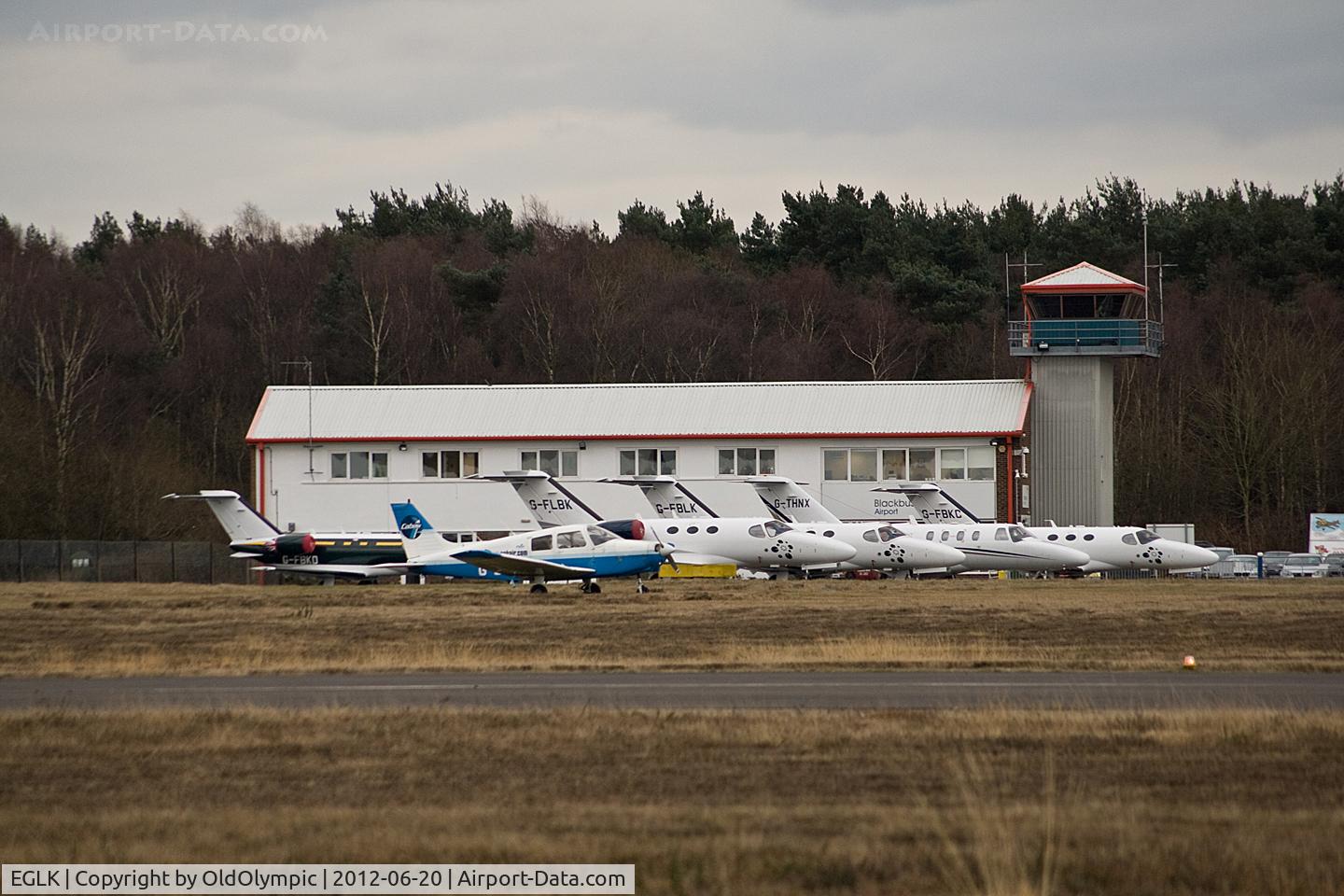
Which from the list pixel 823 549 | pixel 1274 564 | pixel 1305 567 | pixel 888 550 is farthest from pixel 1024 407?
pixel 823 549

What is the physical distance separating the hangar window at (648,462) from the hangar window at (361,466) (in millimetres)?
8665

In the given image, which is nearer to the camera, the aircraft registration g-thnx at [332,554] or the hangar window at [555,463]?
the aircraft registration g-thnx at [332,554]

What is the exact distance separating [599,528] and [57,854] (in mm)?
31433

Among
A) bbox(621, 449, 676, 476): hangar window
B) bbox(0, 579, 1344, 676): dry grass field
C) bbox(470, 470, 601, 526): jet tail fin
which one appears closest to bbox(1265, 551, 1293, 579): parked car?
bbox(0, 579, 1344, 676): dry grass field

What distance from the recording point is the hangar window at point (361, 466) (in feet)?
193

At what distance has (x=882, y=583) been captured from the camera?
153 feet

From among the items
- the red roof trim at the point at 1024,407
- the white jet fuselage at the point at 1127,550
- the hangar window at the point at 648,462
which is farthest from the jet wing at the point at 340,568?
the red roof trim at the point at 1024,407

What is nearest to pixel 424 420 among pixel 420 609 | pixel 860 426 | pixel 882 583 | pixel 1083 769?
pixel 860 426

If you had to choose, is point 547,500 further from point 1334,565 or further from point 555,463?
point 1334,565

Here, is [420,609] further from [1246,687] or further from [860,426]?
[860,426]

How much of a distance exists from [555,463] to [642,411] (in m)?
3.75

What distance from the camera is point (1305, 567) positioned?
56062 millimetres

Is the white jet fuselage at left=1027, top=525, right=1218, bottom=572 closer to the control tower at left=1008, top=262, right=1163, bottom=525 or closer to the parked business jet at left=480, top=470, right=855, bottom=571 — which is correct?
the parked business jet at left=480, top=470, right=855, bottom=571

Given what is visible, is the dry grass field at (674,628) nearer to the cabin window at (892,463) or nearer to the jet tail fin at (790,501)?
the jet tail fin at (790,501)
